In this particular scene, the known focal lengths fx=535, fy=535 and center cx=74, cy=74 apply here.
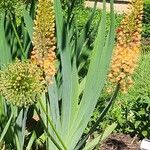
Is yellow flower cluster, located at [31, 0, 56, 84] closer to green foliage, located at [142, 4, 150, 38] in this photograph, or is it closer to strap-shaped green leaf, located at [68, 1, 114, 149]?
strap-shaped green leaf, located at [68, 1, 114, 149]

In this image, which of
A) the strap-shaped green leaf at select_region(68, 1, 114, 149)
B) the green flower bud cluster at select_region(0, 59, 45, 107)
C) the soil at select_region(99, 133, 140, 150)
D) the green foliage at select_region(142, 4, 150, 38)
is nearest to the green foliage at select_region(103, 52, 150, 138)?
the soil at select_region(99, 133, 140, 150)

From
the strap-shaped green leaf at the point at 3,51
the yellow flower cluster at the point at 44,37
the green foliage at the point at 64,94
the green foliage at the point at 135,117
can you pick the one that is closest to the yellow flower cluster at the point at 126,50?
the green foliage at the point at 64,94

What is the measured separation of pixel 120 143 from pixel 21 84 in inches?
82.3

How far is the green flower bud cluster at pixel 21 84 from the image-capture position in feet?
8.66

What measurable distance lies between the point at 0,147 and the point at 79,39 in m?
0.96

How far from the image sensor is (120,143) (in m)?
4.57

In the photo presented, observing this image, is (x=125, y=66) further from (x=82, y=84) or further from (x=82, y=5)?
(x=82, y=5)

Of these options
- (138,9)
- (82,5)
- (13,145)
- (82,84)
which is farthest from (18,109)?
(82,5)

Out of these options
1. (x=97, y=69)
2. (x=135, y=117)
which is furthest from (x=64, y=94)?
(x=135, y=117)

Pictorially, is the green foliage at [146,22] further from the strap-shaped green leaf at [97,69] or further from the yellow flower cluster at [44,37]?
the yellow flower cluster at [44,37]

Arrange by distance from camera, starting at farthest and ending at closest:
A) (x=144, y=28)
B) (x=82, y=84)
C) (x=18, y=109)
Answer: (x=144, y=28), (x=82, y=84), (x=18, y=109)

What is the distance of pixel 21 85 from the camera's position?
2.66 metres

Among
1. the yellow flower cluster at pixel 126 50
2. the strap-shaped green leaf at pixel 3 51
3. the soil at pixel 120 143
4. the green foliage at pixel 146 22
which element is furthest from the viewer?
the green foliage at pixel 146 22

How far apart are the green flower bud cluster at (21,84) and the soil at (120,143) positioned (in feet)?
6.07
